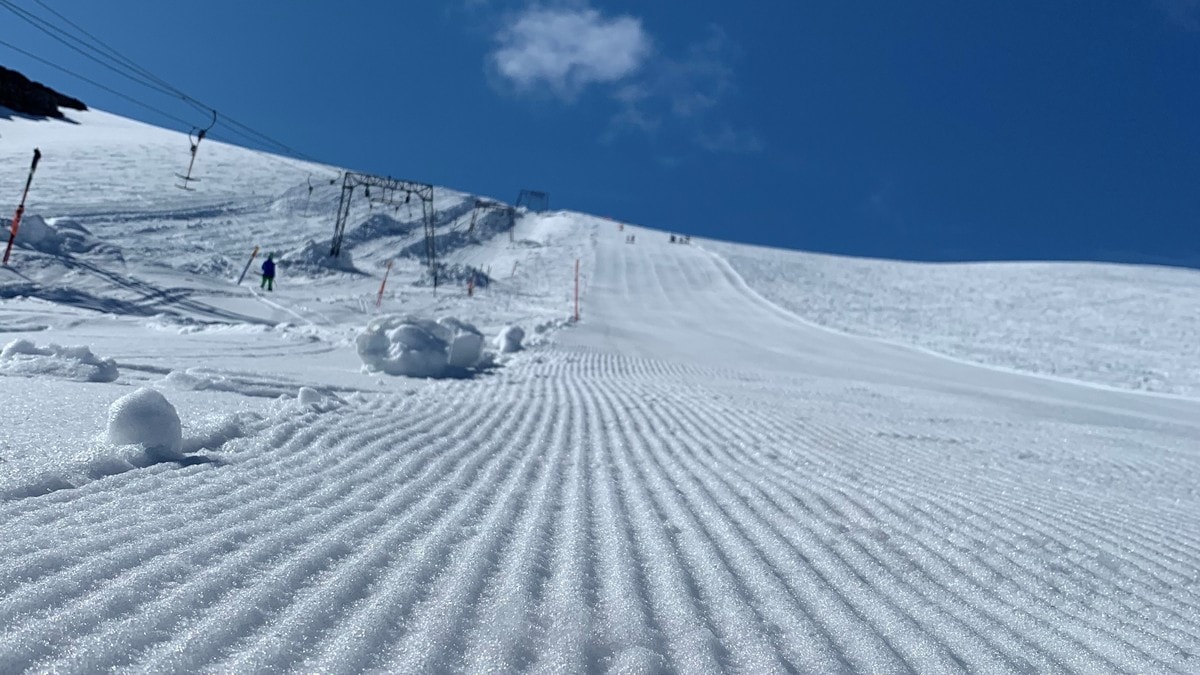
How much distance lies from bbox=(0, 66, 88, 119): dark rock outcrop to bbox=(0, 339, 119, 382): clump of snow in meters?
41.9

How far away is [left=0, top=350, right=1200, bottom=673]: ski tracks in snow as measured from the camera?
2002 millimetres

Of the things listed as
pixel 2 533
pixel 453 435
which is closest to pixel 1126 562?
pixel 453 435

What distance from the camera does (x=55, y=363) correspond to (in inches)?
238

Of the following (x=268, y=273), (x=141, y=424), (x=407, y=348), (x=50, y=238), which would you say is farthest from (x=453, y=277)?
(x=141, y=424)

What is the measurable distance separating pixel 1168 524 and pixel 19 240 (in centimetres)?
2016

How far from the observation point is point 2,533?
90.6 inches

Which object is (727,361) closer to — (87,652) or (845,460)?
(845,460)

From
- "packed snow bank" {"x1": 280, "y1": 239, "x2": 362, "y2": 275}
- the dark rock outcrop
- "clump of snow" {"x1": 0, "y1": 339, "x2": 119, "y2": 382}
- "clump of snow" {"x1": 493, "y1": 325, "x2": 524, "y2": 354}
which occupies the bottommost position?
"clump of snow" {"x1": 0, "y1": 339, "x2": 119, "y2": 382}

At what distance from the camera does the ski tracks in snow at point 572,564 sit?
200 cm

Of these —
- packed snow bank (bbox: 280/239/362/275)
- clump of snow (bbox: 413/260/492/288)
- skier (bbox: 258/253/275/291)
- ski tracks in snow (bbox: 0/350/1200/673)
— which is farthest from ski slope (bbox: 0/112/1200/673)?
clump of snow (bbox: 413/260/492/288)

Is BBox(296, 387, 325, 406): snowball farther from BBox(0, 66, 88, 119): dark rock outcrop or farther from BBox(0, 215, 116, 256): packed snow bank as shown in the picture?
BBox(0, 66, 88, 119): dark rock outcrop

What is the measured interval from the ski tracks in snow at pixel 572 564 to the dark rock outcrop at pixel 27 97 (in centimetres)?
4576

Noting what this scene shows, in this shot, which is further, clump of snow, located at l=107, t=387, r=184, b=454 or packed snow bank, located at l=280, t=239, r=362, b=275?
packed snow bank, located at l=280, t=239, r=362, b=275

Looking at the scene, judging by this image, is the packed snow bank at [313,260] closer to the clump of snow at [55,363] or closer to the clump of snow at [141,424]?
the clump of snow at [55,363]
